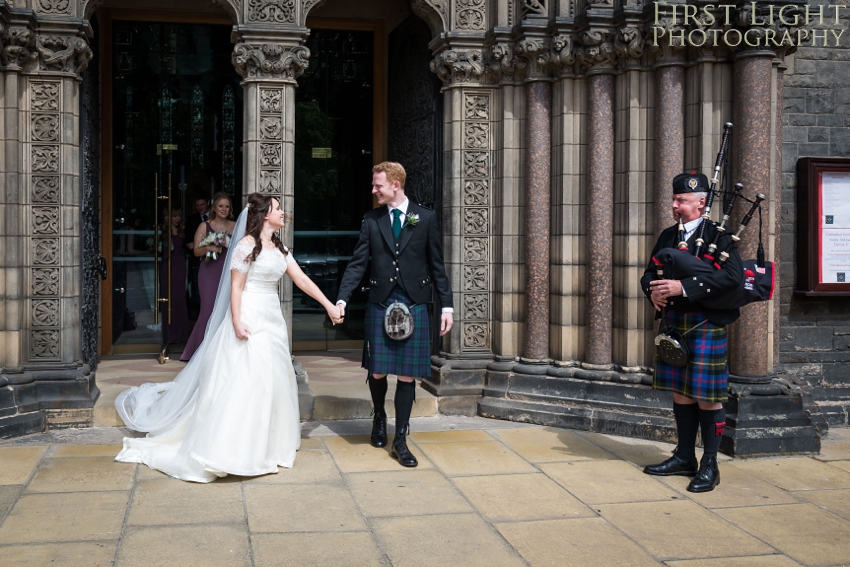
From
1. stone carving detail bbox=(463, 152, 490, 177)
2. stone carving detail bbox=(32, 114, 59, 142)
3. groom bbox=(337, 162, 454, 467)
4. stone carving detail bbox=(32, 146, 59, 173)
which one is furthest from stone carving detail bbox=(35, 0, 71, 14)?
stone carving detail bbox=(463, 152, 490, 177)

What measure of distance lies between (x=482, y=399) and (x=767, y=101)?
11.1ft

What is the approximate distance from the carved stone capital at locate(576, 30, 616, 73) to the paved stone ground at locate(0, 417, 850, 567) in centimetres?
313

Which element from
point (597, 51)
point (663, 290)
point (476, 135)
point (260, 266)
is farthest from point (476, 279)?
point (663, 290)

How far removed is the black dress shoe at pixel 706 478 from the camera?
6.03m

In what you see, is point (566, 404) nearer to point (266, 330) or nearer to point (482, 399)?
point (482, 399)

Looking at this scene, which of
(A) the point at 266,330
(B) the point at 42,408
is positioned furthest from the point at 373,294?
(B) the point at 42,408

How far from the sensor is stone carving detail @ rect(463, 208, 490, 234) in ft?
28.0

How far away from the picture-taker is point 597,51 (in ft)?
25.8

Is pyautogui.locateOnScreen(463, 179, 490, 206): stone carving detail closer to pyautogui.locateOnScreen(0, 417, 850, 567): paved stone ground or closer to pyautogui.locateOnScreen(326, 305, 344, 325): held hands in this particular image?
pyautogui.locateOnScreen(0, 417, 850, 567): paved stone ground

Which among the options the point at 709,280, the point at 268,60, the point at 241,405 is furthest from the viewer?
the point at 268,60

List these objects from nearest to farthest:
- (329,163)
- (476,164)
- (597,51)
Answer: (597,51), (476,164), (329,163)

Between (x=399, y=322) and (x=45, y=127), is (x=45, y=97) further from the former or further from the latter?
(x=399, y=322)

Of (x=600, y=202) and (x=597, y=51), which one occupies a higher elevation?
(x=597, y=51)

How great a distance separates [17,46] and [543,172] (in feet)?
14.4
